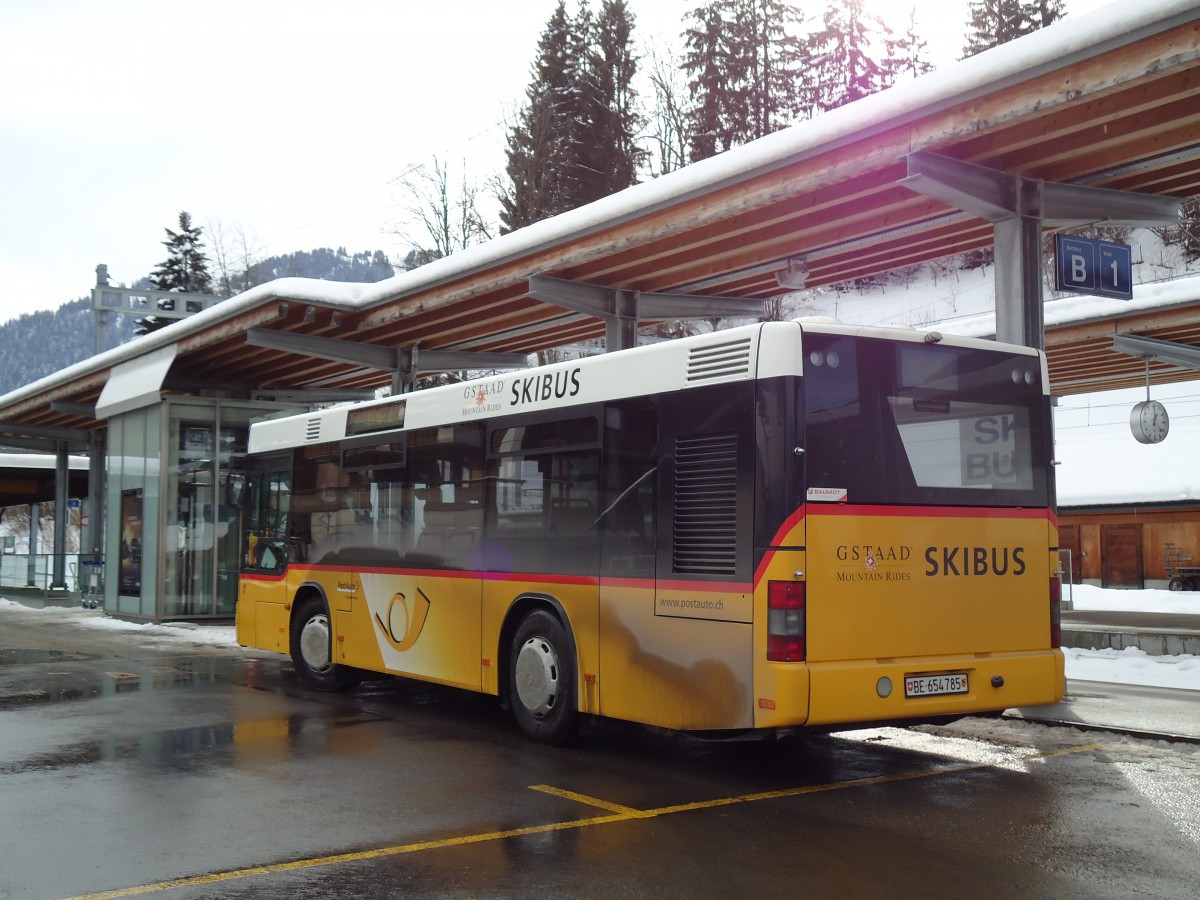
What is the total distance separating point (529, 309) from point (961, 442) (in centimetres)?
1158

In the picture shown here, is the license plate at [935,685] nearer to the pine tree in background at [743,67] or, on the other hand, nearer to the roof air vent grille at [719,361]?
the roof air vent grille at [719,361]

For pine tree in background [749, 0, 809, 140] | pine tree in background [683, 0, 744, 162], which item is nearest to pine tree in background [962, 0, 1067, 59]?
pine tree in background [749, 0, 809, 140]

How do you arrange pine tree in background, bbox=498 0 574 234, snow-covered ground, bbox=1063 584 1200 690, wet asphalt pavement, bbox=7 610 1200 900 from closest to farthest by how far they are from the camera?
wet asphalt pavement, bbox=7 610 1200 900 → snow-covered ground, bbox=1063 584 1200 690 → pine tree in background, bbox=498 0 574 234

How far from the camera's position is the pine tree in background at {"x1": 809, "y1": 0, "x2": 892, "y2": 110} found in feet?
202

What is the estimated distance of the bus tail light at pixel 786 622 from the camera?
298 inches

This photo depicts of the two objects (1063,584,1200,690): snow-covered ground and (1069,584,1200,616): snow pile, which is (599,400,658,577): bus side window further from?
(1069,584,1200,616): snow pile

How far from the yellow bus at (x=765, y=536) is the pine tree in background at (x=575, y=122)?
4612 centimetres

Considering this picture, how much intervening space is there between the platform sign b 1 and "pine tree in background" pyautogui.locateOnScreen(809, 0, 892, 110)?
5020 centimetres

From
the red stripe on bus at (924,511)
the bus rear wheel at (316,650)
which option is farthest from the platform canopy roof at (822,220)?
the bus rear wheel at (316,650)

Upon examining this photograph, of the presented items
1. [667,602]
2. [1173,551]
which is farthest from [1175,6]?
[1173,551]

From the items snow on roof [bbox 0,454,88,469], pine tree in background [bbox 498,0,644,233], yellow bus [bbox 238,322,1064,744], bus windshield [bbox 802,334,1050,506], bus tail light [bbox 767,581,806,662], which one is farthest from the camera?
pine tree in background [bbox 498,0,644,233]

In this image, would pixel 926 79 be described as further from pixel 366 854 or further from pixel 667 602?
pixel 366 854

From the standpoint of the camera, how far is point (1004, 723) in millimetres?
11102

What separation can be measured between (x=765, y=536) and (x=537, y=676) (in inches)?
107
